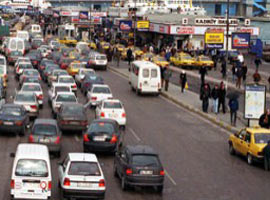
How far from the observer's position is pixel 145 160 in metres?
21.8

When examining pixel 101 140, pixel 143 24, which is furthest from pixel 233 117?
pixel 143 24

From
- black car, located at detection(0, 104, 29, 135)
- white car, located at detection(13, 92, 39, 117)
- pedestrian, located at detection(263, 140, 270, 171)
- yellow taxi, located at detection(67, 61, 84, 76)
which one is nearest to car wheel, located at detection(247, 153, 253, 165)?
pedestrian, located at detection(263, 140, 270, 171)

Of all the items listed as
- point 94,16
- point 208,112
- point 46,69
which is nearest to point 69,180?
point 208,112

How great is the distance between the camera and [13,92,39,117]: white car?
116 ft

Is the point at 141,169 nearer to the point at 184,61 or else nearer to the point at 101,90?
the point at 101,90

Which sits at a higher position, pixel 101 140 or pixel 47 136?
pixel 47 136

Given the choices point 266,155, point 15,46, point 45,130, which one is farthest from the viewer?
point 15,46

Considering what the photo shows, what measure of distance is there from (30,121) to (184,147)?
362 inches

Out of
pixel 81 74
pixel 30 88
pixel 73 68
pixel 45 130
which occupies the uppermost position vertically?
pixel 73 68

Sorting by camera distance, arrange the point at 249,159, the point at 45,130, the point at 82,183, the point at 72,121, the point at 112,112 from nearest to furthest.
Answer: the point at 82,183 → the point at 249,159 → the point at 45,130 → the point at 72,121 → the point at 112,112

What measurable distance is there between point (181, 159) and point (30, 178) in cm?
913

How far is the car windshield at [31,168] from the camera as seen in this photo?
64.6 feet

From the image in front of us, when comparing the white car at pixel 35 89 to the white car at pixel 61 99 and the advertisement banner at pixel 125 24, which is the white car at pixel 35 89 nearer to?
the white car at pixel 61 99

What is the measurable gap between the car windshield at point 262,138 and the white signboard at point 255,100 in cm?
684
